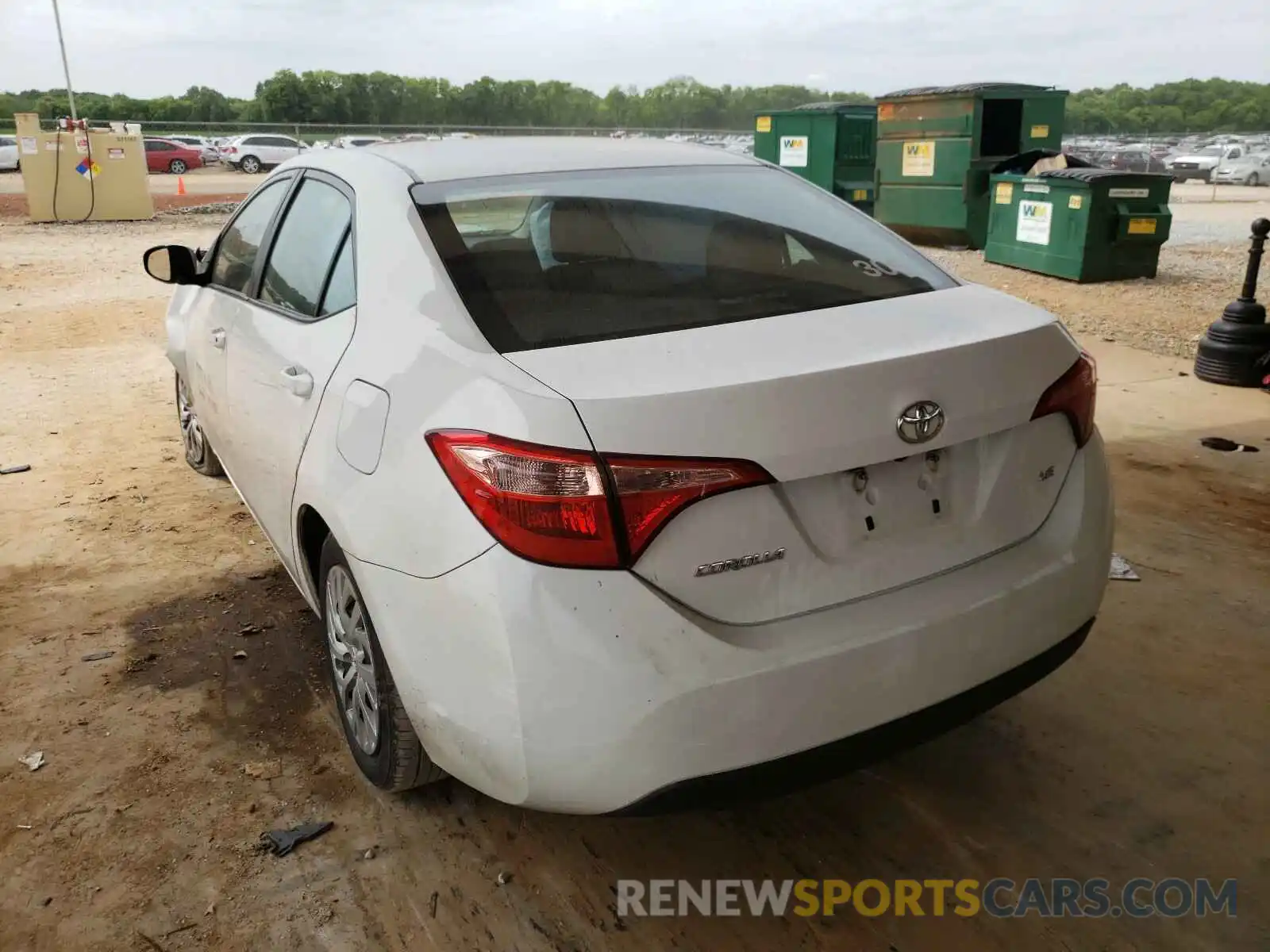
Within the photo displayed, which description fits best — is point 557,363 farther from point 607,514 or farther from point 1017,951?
point 1017,951

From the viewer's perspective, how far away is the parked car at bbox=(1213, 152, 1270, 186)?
29.3 metres

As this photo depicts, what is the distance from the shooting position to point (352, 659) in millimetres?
2752

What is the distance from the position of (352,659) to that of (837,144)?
596 inches

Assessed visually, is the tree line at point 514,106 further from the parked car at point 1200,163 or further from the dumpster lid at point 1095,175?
the dumpster lid at point 1095,175

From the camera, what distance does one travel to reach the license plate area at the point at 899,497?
2.10 m

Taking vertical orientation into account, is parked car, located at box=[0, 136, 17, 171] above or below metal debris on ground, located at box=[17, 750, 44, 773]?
above

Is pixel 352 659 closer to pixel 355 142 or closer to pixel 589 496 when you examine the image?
pixel 589 496

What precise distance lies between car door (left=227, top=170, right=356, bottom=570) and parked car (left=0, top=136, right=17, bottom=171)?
133 feet

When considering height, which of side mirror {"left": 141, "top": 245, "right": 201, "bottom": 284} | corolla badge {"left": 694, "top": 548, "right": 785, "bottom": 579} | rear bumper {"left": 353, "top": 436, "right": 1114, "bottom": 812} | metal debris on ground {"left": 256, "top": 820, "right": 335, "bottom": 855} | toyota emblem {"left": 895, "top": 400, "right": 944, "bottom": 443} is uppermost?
side mirror {"left": 141, "top": 245, "right": 201, "bottom": 284}

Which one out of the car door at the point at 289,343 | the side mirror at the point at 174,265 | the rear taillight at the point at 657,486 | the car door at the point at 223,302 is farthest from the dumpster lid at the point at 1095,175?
the rear taillight at the point at 657,486

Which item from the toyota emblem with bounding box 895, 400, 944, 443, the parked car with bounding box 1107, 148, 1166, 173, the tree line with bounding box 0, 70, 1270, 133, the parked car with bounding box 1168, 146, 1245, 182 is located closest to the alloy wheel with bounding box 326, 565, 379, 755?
the toyota emblem with bounding box 895, 400, 944, 443

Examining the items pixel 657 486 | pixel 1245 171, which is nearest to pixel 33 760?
pixel 657 486

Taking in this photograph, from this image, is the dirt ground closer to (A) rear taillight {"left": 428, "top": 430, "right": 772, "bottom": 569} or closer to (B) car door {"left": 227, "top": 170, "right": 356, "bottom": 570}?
(B) car door {"left": 227, "top": 170, "right": 356, "bottom": 570}

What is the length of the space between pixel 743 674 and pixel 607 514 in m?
0.40
